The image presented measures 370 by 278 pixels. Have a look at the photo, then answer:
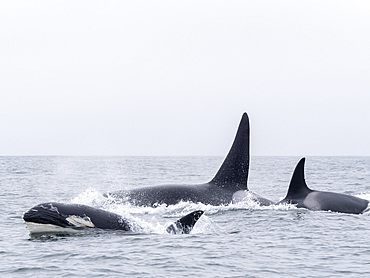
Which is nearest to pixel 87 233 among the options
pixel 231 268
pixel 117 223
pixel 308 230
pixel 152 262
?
pixel 117 223

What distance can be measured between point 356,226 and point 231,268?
640 cm

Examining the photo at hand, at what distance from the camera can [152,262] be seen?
12.4m

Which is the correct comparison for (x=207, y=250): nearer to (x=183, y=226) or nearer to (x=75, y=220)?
(x=183, y=226)

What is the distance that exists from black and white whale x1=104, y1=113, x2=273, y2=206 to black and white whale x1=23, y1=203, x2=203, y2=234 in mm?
6039

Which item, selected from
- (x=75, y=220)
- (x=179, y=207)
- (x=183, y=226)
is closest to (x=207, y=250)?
(x=183, y=226)

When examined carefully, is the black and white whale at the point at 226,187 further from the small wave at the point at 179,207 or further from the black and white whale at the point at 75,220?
A: the black and white whale at the point at 75,220

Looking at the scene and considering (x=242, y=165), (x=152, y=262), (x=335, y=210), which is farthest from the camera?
(x=242, y=165)

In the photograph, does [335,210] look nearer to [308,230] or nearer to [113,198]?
[308,230]

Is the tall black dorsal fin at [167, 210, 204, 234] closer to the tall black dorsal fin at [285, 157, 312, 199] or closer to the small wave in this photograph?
the small wave

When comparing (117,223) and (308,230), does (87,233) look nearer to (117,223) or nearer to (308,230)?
(117,223)

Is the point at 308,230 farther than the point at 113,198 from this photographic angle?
No

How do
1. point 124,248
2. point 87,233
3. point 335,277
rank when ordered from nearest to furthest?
point 335,277 → point 124,248 → point 87,233

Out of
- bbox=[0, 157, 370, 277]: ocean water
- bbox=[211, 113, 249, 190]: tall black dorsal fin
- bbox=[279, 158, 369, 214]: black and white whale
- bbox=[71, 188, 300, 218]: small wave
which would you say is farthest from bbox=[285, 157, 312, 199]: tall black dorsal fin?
bbox=[0, 157, 370, 277]: ocean water

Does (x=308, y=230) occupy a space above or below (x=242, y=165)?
below
